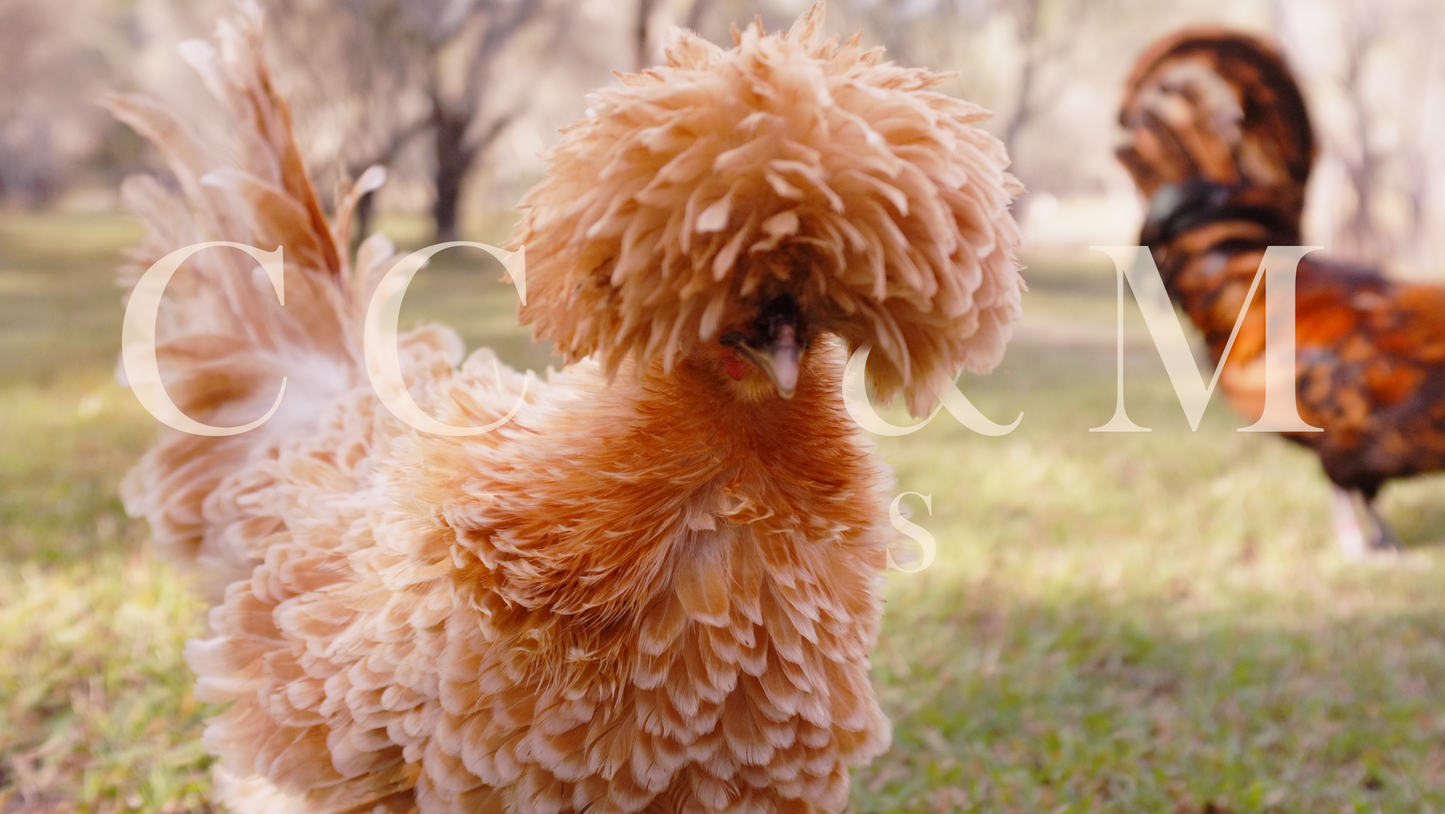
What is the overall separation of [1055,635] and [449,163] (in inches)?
566

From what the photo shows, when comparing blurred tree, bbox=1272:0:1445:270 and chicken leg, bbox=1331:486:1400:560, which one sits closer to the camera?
chicken leg, bbox=1331:486:1400:560

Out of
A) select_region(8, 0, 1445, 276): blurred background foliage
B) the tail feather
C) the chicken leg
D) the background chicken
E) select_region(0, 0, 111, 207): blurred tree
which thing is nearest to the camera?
the tail feather

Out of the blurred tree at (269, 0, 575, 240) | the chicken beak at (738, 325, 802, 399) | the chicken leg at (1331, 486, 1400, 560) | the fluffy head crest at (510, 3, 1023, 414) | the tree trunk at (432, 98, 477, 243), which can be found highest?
the fluffy head crest at (510, 3, 1023, 414)

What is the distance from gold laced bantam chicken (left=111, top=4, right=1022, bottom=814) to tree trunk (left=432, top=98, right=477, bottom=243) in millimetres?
14324

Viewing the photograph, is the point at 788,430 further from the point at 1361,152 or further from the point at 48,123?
the point at 48,123

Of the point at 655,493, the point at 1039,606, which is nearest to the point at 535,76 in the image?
the point at 1039,606

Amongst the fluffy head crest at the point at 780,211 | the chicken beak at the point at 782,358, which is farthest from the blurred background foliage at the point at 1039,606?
the chicken beak at the point at 782,358

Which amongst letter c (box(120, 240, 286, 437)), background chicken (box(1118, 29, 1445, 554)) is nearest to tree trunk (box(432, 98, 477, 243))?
background chicken (box(1118, 29, 1445, 554))

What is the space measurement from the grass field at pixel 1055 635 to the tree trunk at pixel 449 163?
10371 mm

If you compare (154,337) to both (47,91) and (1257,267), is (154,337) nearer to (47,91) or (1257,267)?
(1257,267)

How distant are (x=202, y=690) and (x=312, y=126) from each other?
41.0 feet

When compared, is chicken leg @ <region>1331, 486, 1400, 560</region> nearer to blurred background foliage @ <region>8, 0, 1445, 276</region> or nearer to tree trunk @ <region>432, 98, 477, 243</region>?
blurred background foliage @ <region>8, 0, 1445, 276</region>

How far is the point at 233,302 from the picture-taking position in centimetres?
220

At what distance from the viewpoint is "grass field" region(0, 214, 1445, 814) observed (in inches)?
94.8
